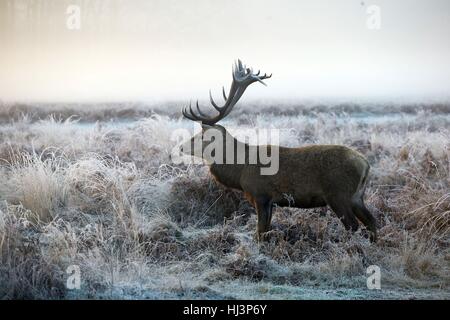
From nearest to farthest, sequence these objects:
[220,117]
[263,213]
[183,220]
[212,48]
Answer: [263,213] < [220,117] < [183,220] < [212,48]

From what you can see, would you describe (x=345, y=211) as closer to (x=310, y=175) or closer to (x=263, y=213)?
(x=310, y=175)

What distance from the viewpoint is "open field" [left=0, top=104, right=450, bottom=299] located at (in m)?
6.29

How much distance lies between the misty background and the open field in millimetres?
589

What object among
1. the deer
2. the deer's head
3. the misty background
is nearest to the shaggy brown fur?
the deer

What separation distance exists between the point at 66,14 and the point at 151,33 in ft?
4.32

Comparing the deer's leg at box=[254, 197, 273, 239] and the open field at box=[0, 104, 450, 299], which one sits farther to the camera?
the deer's leg at box=[254, 197, 273, 239]

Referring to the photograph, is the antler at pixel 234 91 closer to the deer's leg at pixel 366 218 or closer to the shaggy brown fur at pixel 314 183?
the shaggy brown fur at pixel 314 183

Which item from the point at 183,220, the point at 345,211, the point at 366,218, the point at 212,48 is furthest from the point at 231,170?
the point at 212,48

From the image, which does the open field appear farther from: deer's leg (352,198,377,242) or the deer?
the deer

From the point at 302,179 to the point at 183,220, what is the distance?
1664 mm

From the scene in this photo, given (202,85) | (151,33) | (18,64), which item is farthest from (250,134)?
(18,64)

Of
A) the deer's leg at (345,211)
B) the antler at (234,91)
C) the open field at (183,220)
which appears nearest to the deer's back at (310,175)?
the deer's leg at (345,211)

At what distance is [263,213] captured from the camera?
22.5ft
